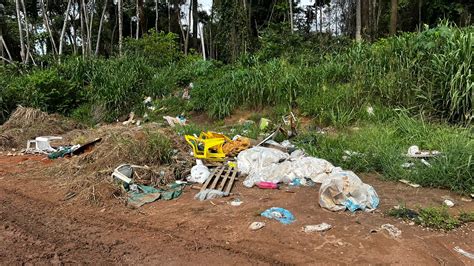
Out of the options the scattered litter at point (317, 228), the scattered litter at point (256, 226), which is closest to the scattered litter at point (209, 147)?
the scattered litter at point (256, 226)

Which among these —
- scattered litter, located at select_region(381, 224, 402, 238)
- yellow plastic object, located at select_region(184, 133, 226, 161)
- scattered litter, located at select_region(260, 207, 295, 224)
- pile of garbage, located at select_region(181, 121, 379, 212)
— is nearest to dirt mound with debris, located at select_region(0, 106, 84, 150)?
yellow plastic object, located at select_region(184, 133, 226, 161)

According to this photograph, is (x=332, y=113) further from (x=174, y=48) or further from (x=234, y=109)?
(x=174, y=48)

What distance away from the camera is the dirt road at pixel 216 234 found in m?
2.66

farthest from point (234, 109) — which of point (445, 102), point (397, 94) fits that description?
point (445, 102)

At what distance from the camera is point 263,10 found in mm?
21953

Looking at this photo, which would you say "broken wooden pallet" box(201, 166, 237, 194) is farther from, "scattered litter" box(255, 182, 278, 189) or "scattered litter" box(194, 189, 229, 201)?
"scattered litter" box(255, 182, 278, 189)

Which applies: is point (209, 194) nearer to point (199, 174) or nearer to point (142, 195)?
point (199, 174)

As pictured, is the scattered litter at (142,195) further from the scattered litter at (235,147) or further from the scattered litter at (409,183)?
the scattered litter at (409,183)

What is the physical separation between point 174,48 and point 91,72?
4.15 metres

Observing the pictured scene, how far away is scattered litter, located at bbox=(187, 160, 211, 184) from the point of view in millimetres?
4395

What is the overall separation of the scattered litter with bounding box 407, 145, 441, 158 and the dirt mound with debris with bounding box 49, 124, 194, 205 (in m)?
2.65

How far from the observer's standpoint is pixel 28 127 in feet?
25.7

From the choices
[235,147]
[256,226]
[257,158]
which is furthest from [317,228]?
[235,147]

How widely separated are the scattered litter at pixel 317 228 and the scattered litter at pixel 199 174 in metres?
1.61
